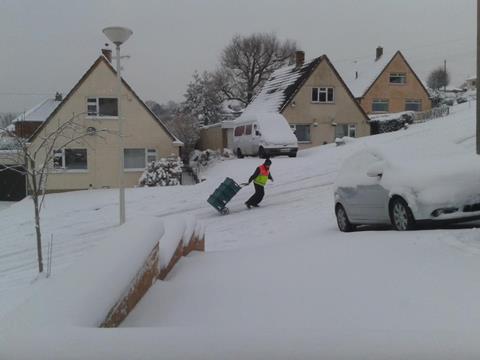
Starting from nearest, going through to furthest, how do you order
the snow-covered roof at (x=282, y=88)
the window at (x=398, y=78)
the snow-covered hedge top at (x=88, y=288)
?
the snow-covered hedge top at (x=88, y=288) → the snow-covered roof at (x=282, y=88) → the window at (x=398, y=78)

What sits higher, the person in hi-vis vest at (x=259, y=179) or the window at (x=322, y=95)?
the window at (x=322, y=95)

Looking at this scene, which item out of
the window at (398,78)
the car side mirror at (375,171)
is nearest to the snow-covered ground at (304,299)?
the car side mirror at (375,171)

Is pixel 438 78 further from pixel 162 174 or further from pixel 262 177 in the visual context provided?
pixel 262 177

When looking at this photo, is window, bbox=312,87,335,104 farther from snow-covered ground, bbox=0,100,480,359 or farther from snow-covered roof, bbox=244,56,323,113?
snow-covered ground, bbox=0,100,480,359

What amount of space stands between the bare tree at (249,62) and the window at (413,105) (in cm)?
1769

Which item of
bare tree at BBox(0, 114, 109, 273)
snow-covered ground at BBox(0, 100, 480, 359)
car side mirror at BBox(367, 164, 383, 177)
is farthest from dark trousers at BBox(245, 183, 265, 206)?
car side mirror at BBox(367, 164, 383, 177)

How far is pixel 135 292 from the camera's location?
3.91m

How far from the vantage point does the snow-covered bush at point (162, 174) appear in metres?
25.4

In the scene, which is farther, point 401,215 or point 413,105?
point 413,105

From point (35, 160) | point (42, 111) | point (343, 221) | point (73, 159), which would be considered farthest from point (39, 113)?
point (343, 221)

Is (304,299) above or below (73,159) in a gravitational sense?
below

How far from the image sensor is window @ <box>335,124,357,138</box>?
36625 mm

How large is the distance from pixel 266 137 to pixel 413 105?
30145mm

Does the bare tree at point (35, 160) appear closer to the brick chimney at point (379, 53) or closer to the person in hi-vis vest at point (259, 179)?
the person in hi-vis vest at point (259, 179)
